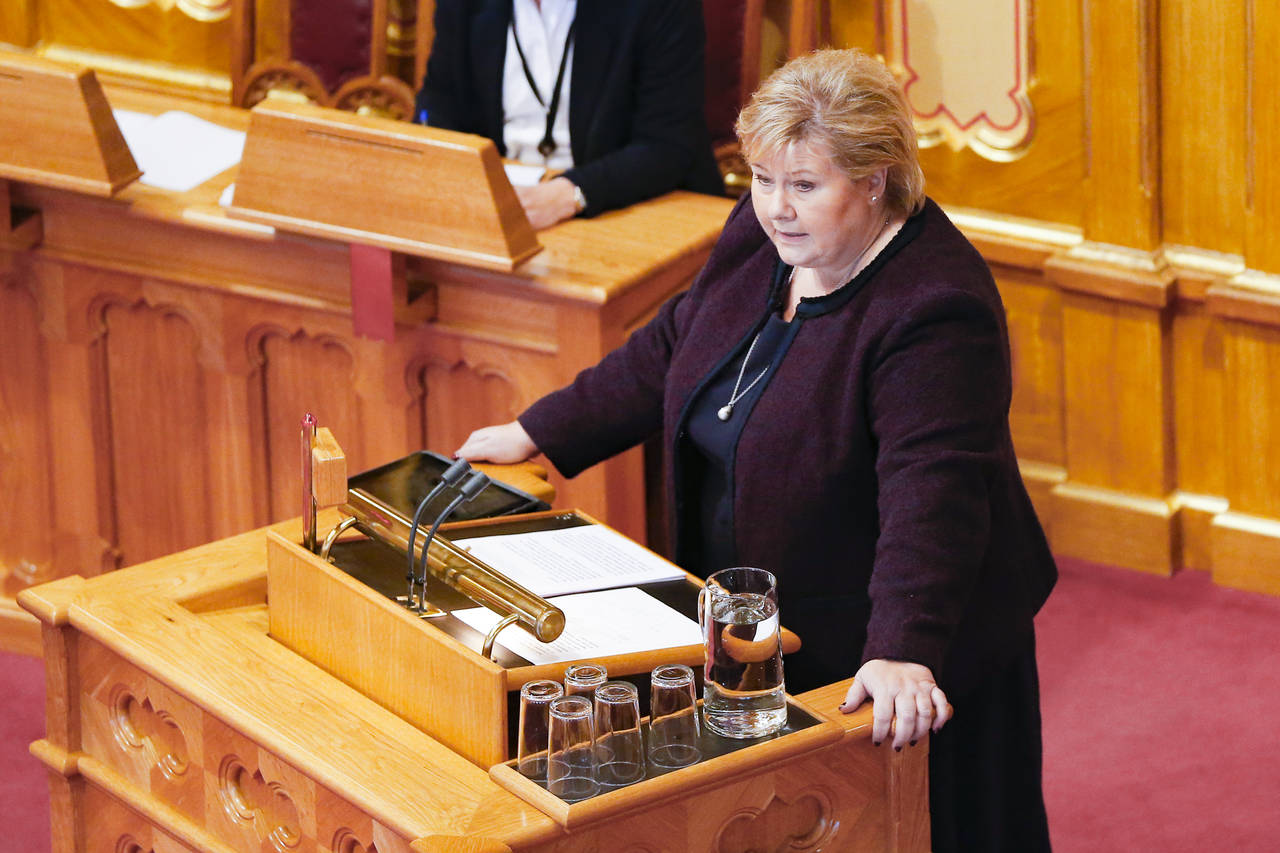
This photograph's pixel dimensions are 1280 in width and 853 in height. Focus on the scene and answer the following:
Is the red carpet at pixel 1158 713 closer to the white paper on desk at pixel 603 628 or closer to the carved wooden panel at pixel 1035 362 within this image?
the carved wooden panel at pixel 1035 362

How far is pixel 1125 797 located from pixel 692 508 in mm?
1421

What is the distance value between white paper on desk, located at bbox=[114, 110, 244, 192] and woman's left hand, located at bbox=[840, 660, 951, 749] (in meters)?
2.27

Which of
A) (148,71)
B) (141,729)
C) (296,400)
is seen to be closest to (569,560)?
(141,729)

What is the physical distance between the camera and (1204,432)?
4.41m

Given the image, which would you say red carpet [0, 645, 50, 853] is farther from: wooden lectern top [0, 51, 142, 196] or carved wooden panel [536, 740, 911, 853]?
carved wooden panel [536, 740, 911, 853]

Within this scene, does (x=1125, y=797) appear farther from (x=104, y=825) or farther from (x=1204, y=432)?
(x=104, y=825)

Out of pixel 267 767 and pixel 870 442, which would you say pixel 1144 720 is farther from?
pixel 267 767

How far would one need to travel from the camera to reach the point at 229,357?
3932 millimetres

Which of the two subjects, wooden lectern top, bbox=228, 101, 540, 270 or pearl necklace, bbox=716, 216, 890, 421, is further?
wooden lectern top, bbox=228, 101, 540, 270

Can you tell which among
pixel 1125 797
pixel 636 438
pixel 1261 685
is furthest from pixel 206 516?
pixel 1261 685

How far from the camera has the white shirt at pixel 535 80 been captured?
4090mm

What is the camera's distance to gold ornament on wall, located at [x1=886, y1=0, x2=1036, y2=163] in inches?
171

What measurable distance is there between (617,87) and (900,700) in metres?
2.15

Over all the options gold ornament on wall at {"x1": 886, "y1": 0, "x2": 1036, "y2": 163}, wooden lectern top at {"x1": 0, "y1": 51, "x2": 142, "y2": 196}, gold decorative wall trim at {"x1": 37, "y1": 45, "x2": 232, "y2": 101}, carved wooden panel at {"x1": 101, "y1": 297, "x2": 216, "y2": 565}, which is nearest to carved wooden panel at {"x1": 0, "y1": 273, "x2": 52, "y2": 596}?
carved wooden panel at {"x1": 101, "y1": 297, "x2": 216, "y2": 565}
